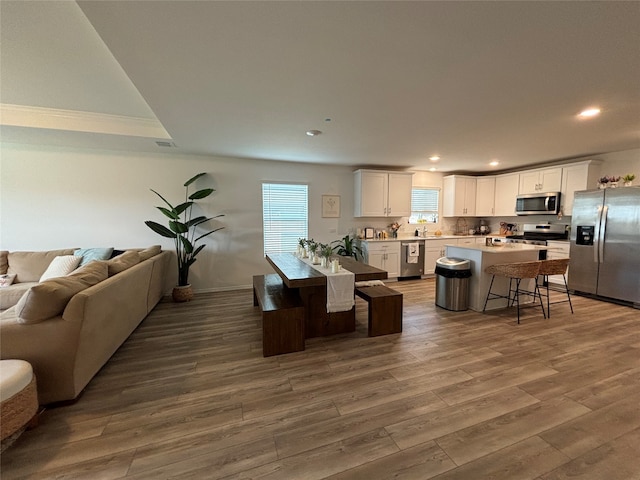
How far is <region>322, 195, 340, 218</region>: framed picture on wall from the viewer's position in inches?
220

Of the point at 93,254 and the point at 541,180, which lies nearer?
the point at 93,254

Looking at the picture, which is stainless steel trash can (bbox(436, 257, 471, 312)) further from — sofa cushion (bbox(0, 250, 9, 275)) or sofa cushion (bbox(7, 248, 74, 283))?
sofa cushion (bbox(0, 250, 9, 275))

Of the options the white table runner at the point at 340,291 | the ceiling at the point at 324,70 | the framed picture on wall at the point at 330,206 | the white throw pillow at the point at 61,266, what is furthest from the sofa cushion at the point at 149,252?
the framed picture on wall at the point at 330,206

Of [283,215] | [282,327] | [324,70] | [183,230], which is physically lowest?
[282,327]

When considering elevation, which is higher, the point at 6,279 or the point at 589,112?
the point at 589,112

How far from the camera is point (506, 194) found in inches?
236

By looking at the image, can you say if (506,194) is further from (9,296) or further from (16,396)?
(9,296)

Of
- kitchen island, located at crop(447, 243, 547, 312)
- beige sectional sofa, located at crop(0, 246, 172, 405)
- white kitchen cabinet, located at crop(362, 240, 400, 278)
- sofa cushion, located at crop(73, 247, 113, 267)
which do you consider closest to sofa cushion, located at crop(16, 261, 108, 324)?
beige sectional sofa, located at crop(0, 246, 172, 405)

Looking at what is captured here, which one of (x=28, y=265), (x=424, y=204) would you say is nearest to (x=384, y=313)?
(x=424, y=204)

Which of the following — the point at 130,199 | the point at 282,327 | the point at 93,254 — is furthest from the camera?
the point at 130,199

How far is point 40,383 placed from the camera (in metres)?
1.86

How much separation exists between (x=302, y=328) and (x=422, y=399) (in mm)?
1264

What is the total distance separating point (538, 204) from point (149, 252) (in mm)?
7194

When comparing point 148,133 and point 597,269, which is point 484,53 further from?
point 597,269
